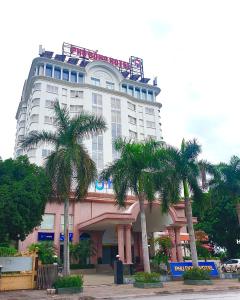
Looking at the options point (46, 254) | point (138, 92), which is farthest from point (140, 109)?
point (46, 254)

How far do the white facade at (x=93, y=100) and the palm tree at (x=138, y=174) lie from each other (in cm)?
3562

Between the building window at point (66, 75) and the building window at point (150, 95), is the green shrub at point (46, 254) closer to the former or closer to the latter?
the building window at point (66, 75)

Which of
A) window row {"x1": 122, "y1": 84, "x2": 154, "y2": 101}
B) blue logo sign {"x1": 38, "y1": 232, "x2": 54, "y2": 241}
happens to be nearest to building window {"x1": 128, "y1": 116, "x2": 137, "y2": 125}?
window row {"x1": 122, "y1": 84, "x2": 154, "y2": 101}

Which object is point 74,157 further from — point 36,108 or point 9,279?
point 36,108

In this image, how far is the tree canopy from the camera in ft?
63.5

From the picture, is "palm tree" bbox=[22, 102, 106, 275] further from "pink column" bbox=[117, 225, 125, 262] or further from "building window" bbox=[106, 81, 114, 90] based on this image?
"building window" bbox=[106, 81, 114, 90]

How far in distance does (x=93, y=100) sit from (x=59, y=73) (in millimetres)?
8812

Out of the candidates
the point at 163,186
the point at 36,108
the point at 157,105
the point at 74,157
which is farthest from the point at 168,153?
the point at 157,105

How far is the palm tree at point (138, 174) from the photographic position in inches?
919

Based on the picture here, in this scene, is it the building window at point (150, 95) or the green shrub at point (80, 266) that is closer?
the green shrub at point (80, 266)

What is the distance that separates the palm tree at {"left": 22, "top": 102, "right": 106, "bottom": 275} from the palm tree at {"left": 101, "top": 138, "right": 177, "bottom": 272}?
2.99m

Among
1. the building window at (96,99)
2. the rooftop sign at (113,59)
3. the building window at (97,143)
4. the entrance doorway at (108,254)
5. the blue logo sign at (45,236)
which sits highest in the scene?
the rooftop sign at (113,59)

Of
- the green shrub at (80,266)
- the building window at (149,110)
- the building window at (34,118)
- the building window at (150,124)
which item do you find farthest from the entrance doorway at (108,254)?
the building window at (149,110)

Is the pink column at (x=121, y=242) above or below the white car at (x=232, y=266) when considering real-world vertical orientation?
above
